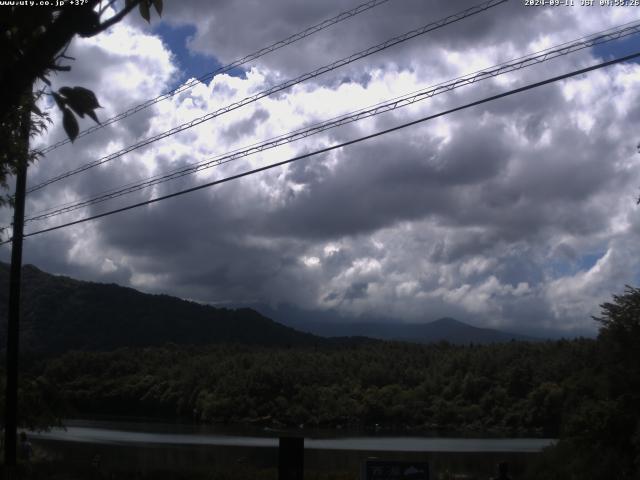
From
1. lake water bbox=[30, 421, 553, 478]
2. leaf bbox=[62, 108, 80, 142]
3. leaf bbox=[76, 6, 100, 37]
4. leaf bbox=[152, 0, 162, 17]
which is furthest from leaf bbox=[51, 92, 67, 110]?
lake water bbox=[30, 421, 553, 478]

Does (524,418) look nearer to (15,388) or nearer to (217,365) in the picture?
(217,365)

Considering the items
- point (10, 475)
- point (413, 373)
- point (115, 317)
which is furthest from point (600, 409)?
point (115, 317)

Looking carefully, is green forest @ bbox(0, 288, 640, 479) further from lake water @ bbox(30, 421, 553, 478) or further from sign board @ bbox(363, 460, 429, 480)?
sign board @ bbox(363, 460, 429, 480)

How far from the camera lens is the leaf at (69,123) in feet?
15.8

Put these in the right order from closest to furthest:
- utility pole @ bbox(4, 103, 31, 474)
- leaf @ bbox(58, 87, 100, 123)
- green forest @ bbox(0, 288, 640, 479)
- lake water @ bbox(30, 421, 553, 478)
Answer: leaf @ bbox(58, 87, 100, 123) < utility pole @ bbox(4, 103, 31, 474) < lake water @ bbox(30, 421, 553, 478) < green forest @ bbox(0, 288, 640, 479)

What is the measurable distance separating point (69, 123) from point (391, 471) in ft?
21.5

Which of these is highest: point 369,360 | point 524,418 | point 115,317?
point 115,317

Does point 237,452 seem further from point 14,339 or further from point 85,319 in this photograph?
point 85,319

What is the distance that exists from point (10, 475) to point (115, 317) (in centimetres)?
17210

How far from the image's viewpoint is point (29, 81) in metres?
4.94

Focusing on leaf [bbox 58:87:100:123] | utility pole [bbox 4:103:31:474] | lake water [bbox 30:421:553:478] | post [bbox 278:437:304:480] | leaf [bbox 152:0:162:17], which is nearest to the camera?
leaf [bbox 58:87:100:123]

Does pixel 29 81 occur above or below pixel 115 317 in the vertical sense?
below

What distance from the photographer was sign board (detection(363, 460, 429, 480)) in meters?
9.81

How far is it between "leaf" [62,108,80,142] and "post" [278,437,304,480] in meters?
7.44
